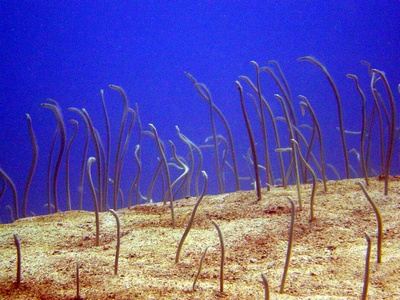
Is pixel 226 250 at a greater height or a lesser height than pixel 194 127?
lesser

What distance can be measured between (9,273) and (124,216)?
117 cm

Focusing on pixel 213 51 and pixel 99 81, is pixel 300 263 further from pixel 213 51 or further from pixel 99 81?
pixel 213 51

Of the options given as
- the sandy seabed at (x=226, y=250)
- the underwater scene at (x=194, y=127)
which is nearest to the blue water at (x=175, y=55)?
the underwater scene at (x=194, y=127)

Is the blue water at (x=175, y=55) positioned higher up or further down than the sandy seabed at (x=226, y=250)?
higher up

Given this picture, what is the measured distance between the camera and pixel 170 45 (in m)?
27.7

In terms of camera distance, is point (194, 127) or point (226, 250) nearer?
point (226, 250)

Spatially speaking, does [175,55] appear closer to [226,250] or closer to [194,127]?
[194,127]

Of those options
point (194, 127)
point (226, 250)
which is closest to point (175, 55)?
point (194, 127)

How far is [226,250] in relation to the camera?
207 cm

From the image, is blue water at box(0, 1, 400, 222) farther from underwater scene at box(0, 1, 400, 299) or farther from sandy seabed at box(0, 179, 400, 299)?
sandy seabed at box(0, 179, 400, 299)

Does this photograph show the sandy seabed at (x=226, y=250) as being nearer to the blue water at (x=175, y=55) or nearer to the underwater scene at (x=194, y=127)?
the underwater scene at (x=194, y=127)

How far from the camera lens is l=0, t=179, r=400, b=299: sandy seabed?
1637 millimetres

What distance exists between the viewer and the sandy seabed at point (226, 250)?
5.37ft

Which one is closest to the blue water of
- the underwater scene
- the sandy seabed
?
the underwater scene
